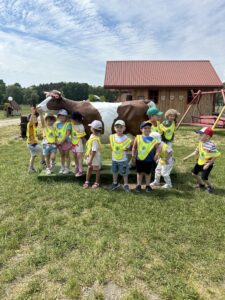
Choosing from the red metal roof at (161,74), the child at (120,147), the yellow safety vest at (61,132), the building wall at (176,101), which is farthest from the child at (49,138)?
the building wall at (176,101)

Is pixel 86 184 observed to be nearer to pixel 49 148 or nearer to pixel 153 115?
pixel 49 148

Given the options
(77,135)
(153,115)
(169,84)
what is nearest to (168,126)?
(153,115)

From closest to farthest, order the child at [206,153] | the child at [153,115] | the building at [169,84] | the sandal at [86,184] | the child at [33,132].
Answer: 1. the child at [206,153]
2. the sandal at [86,184]
3. the child at [153,115]
4. the child at [33,132]
5. the building at [169,84]

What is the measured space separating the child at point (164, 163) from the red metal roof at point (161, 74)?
13.7m

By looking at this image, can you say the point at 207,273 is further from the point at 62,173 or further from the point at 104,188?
the point at 62,173

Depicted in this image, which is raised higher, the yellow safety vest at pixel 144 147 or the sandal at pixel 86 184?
the yellow safety vest at pixel 144 147

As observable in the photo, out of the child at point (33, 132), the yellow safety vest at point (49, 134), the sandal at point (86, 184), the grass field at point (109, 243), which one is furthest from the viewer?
the child at point (33, 132)

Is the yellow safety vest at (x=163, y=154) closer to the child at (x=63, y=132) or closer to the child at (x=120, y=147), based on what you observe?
the child at (x=120, y=147)

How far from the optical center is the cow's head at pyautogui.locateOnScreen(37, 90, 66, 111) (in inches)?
219

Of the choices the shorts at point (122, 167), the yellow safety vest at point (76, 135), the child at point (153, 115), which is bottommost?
the shorts at point (122, 167)

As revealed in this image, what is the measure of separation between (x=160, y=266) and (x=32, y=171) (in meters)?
4.27

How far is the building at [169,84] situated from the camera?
58.9 ft

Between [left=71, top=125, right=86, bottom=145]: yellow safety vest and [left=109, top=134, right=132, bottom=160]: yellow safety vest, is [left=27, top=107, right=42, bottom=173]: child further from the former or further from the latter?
[left=109, top=134, right=132, bottom=160]: yellow safety vest

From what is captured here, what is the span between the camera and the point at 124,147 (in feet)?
15.4
